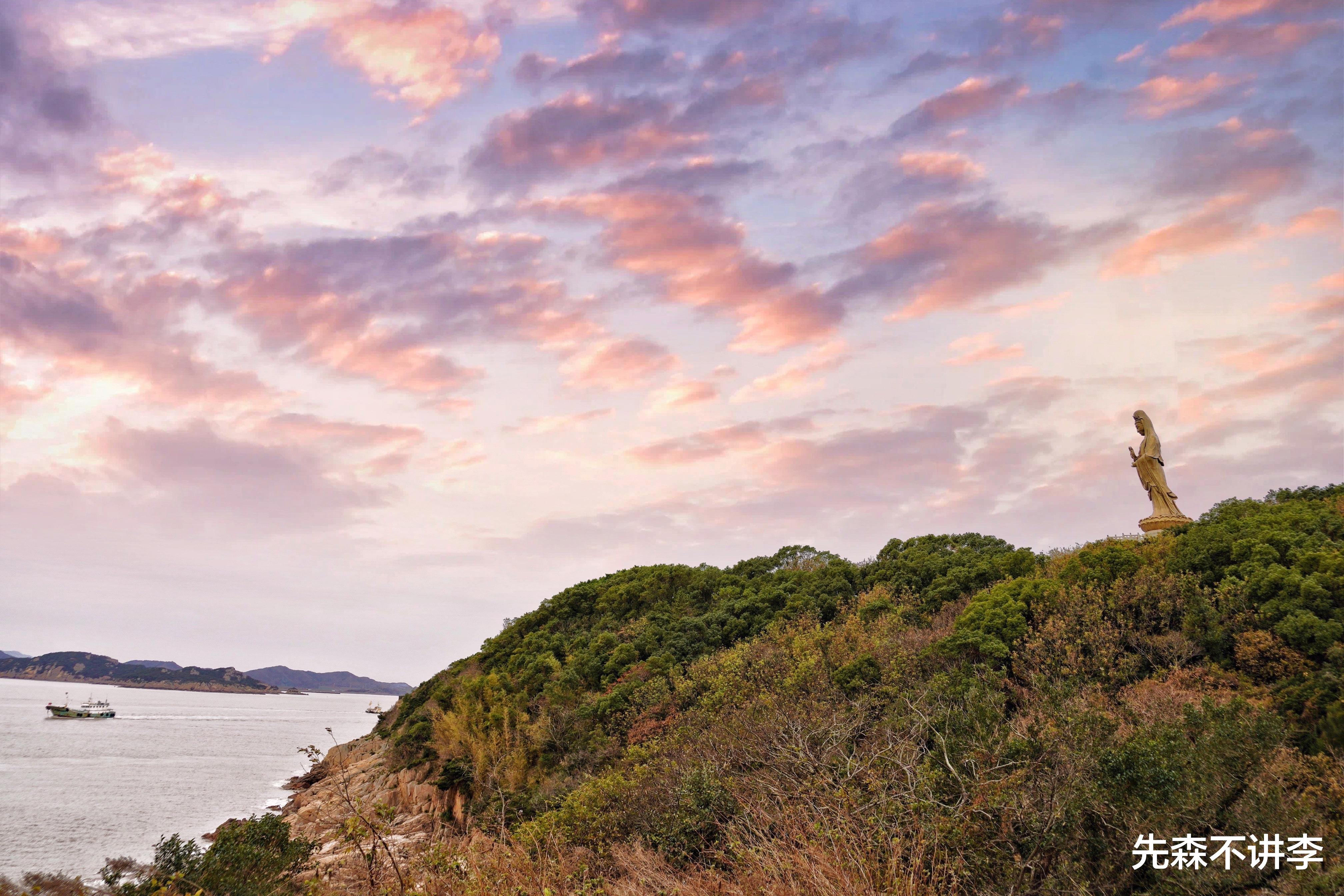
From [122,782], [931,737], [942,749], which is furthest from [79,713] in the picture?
[942,749]

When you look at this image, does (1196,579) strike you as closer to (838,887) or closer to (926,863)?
(926,863)

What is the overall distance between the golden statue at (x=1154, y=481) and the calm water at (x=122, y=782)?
35.5 meters

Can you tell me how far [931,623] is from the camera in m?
24.0

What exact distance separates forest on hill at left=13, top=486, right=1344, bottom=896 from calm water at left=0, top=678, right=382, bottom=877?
15321 millimetres

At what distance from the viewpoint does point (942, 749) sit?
11.6 m

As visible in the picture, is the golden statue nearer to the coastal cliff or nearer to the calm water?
the coastal cliff

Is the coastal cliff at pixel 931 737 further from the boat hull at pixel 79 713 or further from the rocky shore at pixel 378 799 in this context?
the boat hull at pixel 79 713

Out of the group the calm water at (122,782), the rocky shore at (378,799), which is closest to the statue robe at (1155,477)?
the rocky shore at (378,799)

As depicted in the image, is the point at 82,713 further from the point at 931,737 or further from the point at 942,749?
the point at 942,749

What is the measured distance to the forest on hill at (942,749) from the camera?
8.75 metres

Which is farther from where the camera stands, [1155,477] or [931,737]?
[1155,477]

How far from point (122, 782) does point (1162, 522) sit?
60.1 m

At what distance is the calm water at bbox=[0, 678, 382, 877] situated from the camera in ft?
105

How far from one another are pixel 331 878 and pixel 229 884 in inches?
205
